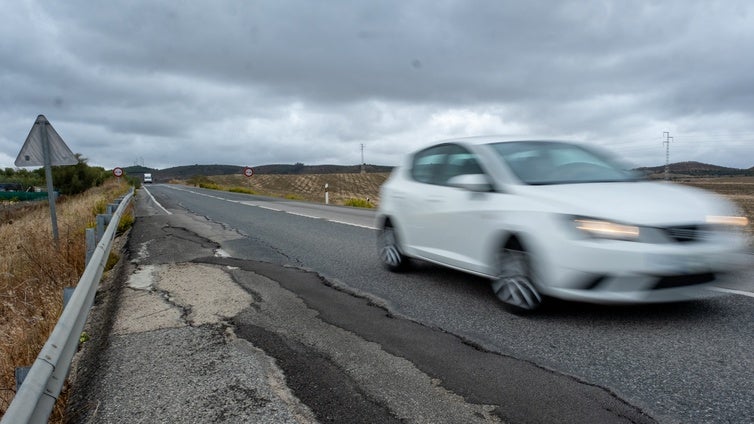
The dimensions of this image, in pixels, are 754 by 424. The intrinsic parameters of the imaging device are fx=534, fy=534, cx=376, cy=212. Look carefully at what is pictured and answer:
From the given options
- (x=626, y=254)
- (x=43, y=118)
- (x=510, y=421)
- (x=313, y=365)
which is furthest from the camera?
(x=43, y=118)

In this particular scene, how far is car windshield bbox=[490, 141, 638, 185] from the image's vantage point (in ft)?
15.7

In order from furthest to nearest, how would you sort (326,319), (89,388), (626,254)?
(326,319) → (626,254) → (89,388)

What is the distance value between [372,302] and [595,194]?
2.23 metres

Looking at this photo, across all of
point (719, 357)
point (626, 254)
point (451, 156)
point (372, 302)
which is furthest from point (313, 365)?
point (451, 156)

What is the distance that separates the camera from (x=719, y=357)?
3438mm

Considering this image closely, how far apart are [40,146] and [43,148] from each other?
67mm

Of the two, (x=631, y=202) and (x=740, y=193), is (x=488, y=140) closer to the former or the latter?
(x=631, y=202)

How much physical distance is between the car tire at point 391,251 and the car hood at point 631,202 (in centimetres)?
225

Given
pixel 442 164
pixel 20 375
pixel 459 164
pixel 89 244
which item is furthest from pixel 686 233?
pixel 89 244

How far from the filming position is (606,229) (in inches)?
153

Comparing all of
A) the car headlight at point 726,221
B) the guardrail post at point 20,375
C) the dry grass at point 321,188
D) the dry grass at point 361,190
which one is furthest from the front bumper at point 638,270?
the dry grass at point 321,188

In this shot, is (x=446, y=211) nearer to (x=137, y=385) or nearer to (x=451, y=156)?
(x=451, y=156)

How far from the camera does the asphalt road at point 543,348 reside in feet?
9.34

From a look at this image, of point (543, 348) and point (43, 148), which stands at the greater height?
point (43, 148)
